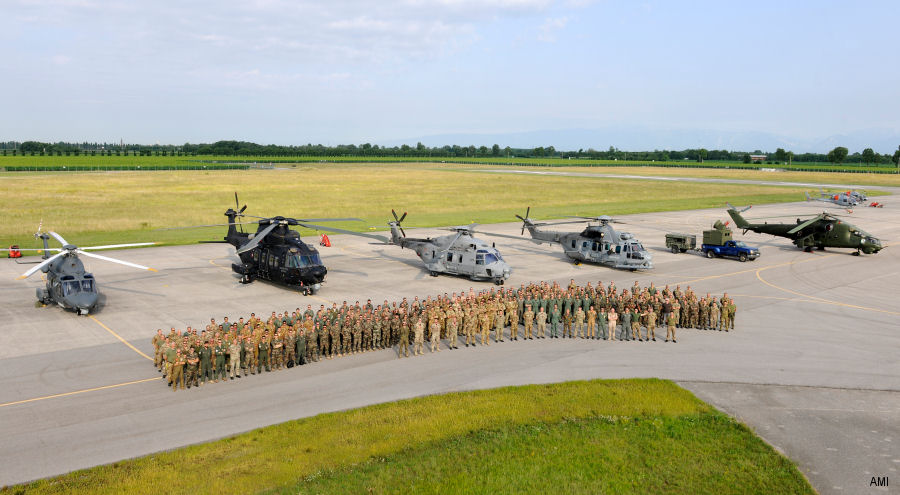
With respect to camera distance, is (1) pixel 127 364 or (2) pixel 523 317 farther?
(2) pixel 523 317

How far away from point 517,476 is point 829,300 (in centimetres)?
2116

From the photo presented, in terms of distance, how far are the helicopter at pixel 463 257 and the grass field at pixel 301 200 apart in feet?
65.9

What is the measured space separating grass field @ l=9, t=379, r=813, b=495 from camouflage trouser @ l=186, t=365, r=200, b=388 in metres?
3.64

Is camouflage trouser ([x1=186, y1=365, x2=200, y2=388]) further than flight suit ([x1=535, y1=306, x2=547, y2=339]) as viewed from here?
No

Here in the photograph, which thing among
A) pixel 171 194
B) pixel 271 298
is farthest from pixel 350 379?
pixel 171 194

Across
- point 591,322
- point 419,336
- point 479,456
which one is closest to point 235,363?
point 419,336

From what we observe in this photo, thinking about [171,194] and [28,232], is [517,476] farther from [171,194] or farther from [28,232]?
[171,194]

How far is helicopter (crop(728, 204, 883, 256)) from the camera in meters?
36.8

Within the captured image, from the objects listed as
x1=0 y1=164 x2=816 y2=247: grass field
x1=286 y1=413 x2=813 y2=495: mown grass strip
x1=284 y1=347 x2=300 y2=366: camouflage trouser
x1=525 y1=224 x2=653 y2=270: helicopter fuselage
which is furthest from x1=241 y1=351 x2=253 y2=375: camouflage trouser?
x1=0 y1=164 x2=816 y2=247: grass field

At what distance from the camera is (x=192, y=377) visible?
1574 centimetres

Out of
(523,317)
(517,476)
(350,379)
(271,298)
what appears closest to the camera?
(517,476)

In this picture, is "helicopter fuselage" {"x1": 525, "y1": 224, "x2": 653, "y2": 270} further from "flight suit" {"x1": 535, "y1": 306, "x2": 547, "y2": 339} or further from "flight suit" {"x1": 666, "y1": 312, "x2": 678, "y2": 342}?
"flight suit" {"x1": 535, "y1": 306, "x2": 547, "y2": 339}

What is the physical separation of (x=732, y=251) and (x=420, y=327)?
24994 mm

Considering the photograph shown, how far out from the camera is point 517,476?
11.3 meters
